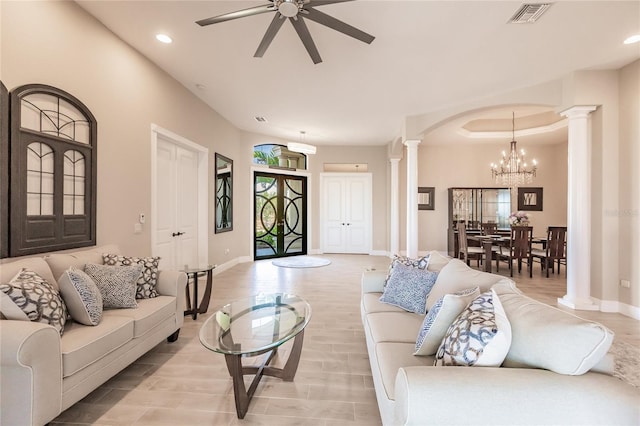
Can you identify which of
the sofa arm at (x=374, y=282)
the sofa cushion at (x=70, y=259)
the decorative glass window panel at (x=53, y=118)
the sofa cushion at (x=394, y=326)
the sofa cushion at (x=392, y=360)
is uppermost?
the decorative glass window panel at (x=53, y=118)

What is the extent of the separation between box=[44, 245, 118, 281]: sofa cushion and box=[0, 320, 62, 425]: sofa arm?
0.76m

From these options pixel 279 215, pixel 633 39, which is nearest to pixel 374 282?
pixel 633 39

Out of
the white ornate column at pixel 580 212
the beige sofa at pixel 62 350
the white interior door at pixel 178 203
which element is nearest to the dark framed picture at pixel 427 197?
the white ornate column at pixel 580 212

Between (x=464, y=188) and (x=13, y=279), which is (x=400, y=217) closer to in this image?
(x=464, y=188)

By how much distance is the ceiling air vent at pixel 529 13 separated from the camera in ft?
8.31

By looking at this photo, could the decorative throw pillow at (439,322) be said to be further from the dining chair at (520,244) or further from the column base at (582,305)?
the dining chair at (520,244)

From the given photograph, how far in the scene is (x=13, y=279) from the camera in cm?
181

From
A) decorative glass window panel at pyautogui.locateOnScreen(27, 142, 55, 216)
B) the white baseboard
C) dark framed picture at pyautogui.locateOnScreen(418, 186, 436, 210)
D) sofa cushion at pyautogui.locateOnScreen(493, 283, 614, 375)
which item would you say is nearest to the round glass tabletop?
sofa cushion at pyautogui.locateOnScreen(493, 283, 614, 375)

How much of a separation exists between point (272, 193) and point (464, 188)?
16.9 ft

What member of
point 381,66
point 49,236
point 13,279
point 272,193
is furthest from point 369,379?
point 272,193

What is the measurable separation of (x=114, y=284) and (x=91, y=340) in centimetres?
61

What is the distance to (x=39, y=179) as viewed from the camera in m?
2.33

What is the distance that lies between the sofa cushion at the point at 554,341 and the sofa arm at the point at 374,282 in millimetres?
1511

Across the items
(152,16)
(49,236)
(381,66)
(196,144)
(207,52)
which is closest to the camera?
(49,236)
